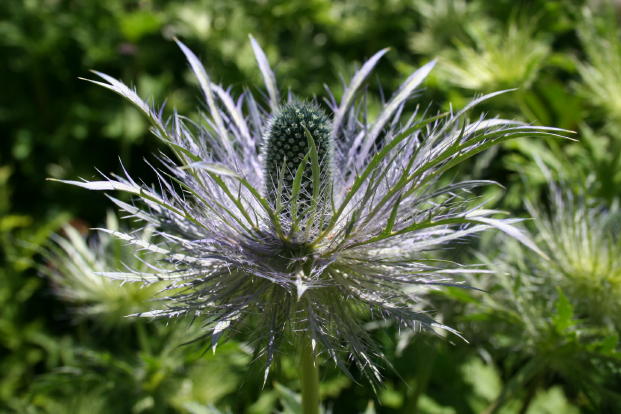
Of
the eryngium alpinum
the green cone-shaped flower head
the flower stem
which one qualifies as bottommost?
the flower stem

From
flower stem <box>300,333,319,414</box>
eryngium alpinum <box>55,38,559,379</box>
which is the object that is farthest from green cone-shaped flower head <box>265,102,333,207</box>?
flower stem <box>300,333,319,414</box>

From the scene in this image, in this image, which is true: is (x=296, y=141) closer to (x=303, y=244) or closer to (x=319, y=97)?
(x=303, y=244)

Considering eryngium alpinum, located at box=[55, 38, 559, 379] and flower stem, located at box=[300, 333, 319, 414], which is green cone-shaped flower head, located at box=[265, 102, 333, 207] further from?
flower stem, located at box=[300, 333, 319, 414]

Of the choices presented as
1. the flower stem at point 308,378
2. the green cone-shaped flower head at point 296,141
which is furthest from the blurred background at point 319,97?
the green cone-shaped flower head at point 296,141

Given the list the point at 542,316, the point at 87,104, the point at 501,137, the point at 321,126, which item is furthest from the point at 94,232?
the point at 501,137

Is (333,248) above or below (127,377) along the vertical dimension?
above

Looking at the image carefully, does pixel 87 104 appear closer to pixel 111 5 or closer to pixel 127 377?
pixel 111 5

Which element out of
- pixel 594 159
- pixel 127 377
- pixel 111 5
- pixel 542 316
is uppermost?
pixel 111 5
